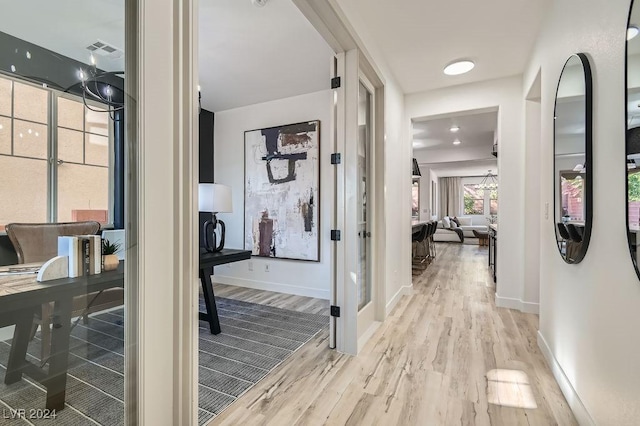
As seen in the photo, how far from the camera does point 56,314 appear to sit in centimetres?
83

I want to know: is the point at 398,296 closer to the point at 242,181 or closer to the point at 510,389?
the point at 510,389

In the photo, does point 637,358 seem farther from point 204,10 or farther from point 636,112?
point 204,10

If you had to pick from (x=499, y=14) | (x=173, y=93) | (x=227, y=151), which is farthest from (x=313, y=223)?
(x=173, y=93)

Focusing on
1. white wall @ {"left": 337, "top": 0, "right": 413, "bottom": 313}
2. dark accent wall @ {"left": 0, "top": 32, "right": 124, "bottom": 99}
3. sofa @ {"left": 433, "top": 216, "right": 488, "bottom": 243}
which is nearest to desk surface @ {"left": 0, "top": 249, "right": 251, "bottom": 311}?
dark accent wall @ {"left": 0, "top": 32, "right": 124, "bottom": 99}

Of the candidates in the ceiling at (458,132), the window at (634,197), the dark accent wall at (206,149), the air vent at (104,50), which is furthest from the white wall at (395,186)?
the dark accent wall at (206,149)

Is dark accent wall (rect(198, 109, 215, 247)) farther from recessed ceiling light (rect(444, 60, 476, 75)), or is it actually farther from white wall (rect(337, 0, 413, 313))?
recessed ceiling light (rect(444, 60, 476, 75))

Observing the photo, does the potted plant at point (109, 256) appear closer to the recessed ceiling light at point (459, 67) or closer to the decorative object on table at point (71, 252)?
the decorative object on table at point (71, 252)

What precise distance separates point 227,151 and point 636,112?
4.34m

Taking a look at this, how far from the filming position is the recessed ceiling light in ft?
10.2

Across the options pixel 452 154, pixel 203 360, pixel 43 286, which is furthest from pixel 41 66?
pixel 452 154

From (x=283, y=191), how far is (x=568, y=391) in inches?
130

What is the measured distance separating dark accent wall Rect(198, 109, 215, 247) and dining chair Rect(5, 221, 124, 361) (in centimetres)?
364

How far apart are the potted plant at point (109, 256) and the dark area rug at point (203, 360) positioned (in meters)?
0.14

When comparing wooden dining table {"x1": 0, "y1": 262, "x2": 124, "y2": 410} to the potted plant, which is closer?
wooden dining table {"x1": 0, "y1": 262, "x2": 124, "y2": 410}
